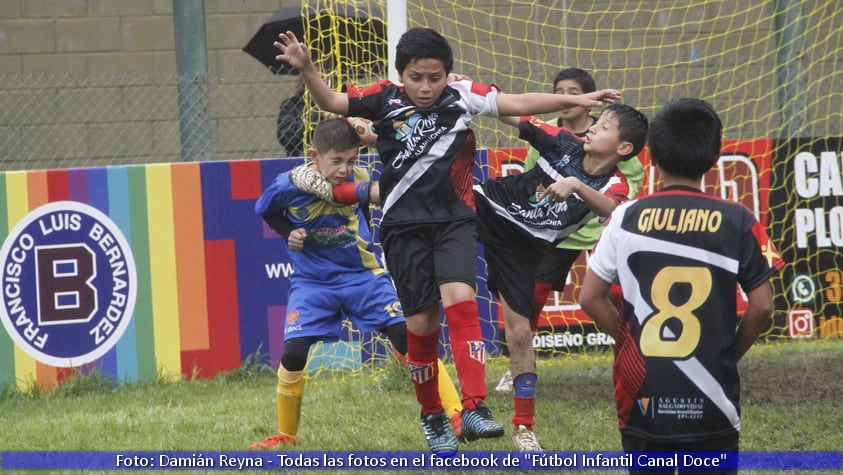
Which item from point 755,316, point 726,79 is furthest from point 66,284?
point 726,79

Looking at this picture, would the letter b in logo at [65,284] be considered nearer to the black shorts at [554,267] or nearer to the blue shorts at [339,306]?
the blue shorts at [339,306]

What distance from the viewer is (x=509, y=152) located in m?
7.91

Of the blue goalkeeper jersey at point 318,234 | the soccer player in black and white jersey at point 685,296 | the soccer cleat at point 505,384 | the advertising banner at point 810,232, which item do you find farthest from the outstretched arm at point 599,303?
the advertising banner at point 810,232

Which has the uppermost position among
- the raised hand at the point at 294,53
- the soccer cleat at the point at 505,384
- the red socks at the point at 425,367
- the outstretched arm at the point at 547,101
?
the raised hand at the point at 294,53

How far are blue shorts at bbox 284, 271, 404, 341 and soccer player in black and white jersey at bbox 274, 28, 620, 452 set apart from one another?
621 millimetres

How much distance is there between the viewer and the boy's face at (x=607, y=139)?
199 inches

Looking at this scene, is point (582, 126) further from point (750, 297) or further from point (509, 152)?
point (750, 297)

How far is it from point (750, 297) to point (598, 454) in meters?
1.67

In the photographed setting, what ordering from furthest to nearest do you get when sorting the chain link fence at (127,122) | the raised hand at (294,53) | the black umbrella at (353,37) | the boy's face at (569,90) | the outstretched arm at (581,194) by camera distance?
the chain link fence at (127,122) → the black umbrella at (353,37) → the boy's face at (569,90) → the raised hand at (294,53) → the outstretched arm at (581,194)

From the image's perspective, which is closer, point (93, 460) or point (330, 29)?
point (93, 460)

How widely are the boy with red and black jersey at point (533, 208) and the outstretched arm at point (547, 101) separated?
288 millimetres

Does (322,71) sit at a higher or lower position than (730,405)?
higher

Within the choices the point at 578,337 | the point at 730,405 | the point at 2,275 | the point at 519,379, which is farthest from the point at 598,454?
the point at 2,275

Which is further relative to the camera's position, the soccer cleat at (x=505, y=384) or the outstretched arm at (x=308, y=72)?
the soccer cleat at (x=505, y=384)
